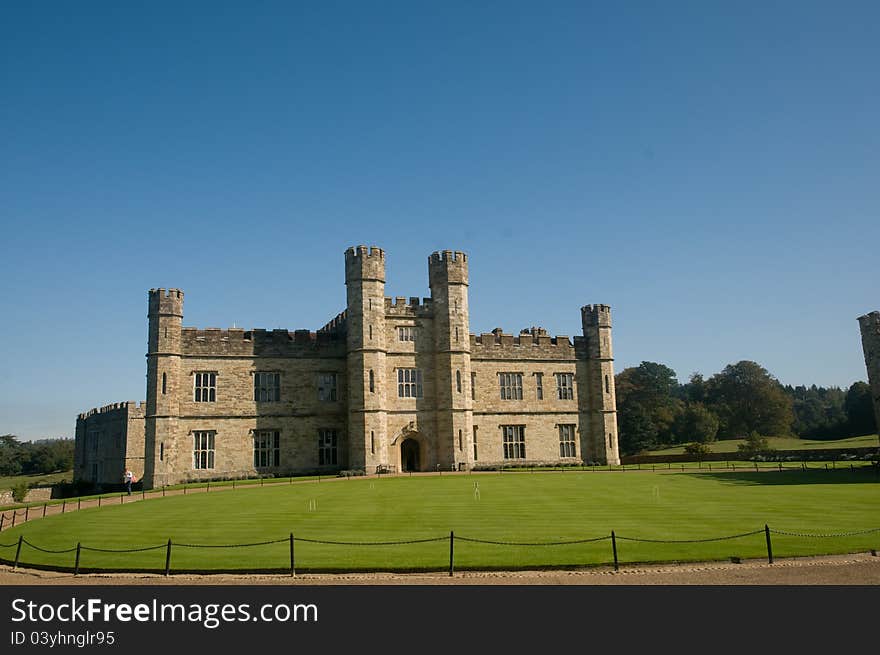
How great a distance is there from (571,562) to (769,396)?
3138 inches

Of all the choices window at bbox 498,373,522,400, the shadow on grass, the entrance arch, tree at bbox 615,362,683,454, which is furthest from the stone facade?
tree at bbox 615,362,683,454

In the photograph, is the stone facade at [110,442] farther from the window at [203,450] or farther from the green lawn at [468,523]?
the green lawn at [468,523]

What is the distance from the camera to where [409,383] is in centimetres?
4381

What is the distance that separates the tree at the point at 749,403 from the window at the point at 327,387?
5964 centimetres

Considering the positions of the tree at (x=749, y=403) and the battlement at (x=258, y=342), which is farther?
the tree at (x=749, y=403)

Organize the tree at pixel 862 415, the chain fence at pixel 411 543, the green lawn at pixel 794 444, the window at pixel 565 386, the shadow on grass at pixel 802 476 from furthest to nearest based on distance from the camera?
the tree at pixel 862 415 < the green lawn at pixel 794 444 < the window at pixel 565 386 < the shadow on grass at pixel 802 476 < the chain fence at pixel 411 543

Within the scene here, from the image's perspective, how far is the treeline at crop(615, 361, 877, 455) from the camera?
76688 mm

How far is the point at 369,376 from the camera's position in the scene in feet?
137

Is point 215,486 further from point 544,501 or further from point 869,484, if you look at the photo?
point 869,484

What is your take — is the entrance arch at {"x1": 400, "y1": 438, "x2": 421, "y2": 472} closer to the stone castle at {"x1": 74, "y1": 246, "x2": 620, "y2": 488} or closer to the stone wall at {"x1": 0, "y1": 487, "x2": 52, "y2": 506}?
the stone castle at {"x1": 74, "y1": 246, "x2": 620, "y2": 488}

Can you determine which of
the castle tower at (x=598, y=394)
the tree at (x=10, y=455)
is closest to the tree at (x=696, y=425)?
the castle tower at (x=598, y=394)

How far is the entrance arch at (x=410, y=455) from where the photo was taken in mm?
44062
